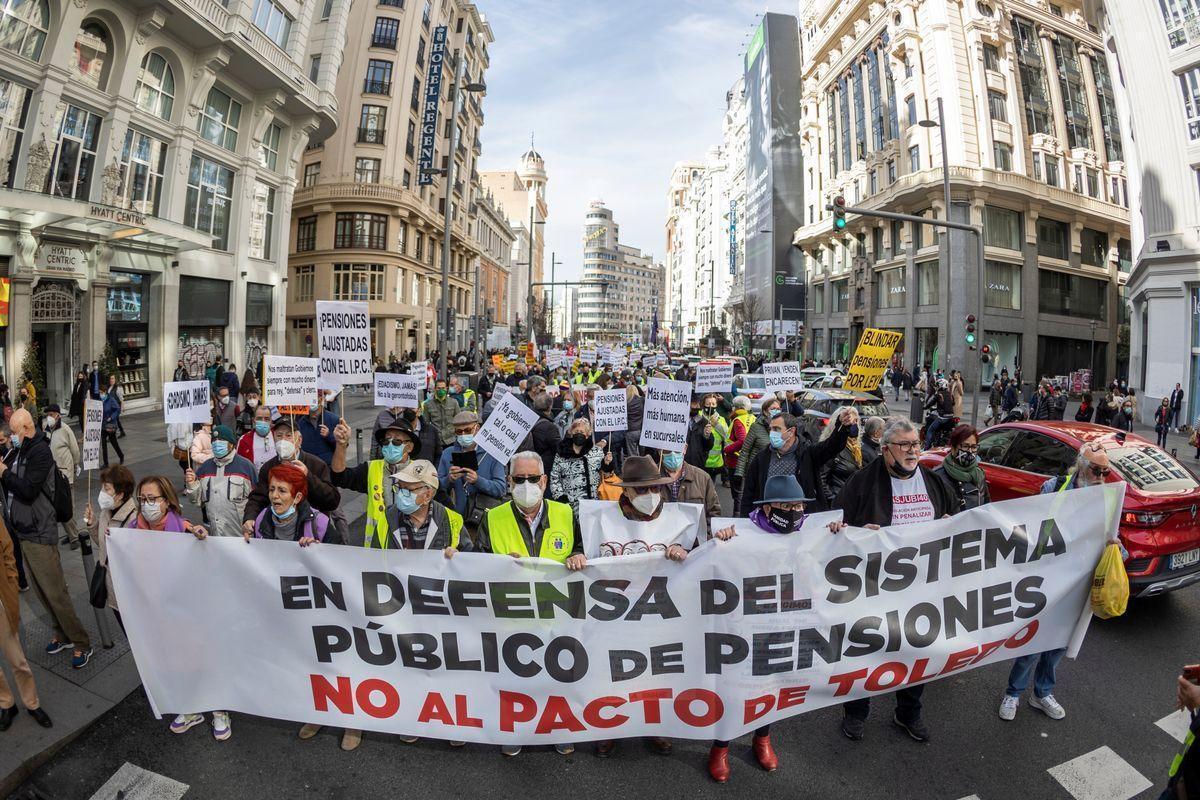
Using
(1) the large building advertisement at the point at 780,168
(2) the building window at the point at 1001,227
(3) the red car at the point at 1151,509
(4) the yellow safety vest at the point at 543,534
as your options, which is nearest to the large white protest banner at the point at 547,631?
(4) the yellow safety vest at the point at 543,534

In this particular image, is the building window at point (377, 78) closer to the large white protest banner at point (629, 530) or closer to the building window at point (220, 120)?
the building window at point (220, 120)

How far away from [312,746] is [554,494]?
3012 millimetres

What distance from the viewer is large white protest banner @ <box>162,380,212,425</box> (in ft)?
24.2

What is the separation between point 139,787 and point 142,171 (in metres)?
23.6

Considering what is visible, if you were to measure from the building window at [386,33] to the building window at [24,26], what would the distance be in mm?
26710

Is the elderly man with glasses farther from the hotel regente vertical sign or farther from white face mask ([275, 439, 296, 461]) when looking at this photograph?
the hotel regente vertical sign

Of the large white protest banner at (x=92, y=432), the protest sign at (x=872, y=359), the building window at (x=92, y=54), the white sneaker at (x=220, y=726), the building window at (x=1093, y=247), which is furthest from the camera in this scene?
the building window at (x=1093, y=247)

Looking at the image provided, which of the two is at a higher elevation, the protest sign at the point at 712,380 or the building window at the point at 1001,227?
the building window at the point at 1001,227

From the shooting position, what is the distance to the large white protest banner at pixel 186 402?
7.38 metres

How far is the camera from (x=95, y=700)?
437cm

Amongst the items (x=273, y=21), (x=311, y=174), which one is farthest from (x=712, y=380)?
(x=311, y=174)

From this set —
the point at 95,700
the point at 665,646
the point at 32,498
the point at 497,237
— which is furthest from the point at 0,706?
the point at 497,237

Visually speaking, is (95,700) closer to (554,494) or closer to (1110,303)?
(554,494)

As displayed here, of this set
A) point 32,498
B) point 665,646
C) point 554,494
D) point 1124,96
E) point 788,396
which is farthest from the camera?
point 1124,96
